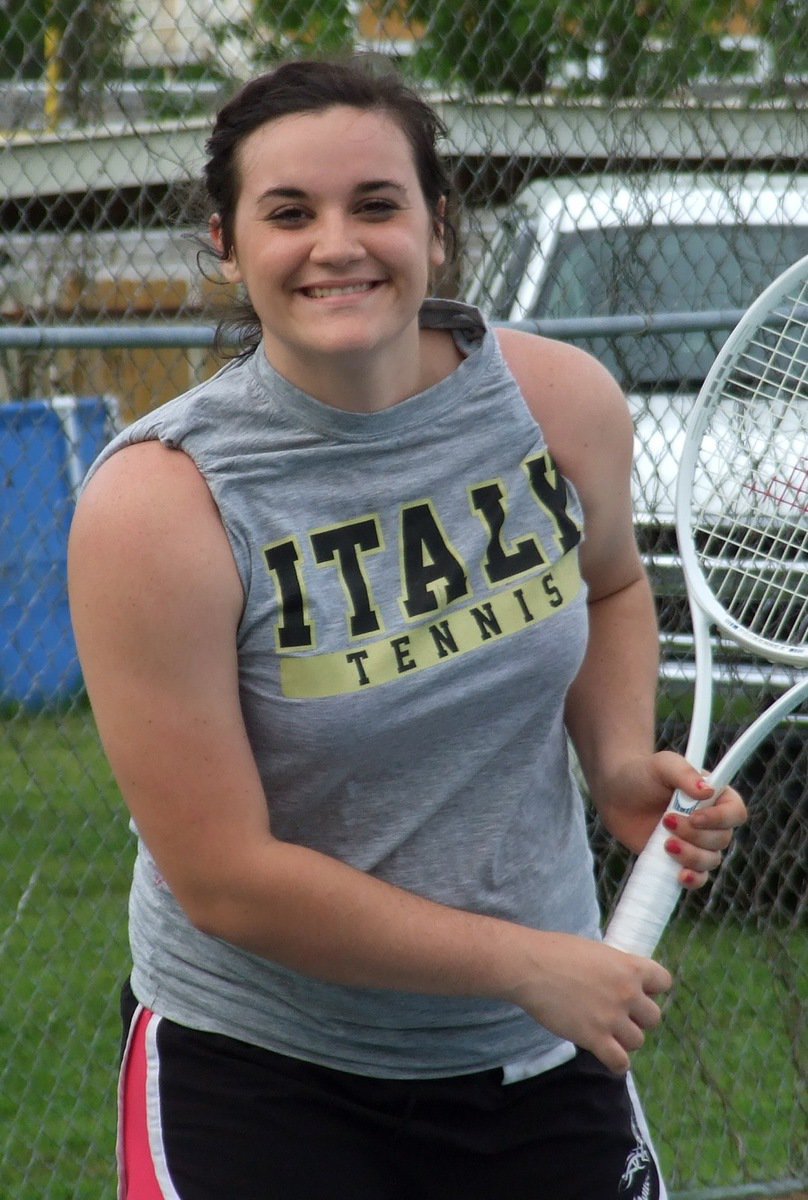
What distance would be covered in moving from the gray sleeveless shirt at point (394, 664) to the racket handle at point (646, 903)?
0.11 metres

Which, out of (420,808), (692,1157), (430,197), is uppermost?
(430,197)

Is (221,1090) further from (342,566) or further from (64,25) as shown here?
(64,25)

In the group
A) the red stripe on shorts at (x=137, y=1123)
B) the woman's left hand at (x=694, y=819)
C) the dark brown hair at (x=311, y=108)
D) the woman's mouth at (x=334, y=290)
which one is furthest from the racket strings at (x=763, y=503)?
the red stripe on shorts at (x=137, y=1123)

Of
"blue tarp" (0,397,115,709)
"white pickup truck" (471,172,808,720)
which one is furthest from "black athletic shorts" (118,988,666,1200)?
"blue tarp" (0,397,115,709)

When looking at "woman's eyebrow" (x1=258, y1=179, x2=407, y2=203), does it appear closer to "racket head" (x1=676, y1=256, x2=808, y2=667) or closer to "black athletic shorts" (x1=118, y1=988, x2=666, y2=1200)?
"racket head" (x1=676, y1=256, x2=808, y2=667)

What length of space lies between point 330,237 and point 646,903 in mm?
829

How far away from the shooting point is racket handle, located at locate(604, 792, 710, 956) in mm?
1894

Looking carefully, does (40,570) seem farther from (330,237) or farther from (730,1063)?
(330,237)

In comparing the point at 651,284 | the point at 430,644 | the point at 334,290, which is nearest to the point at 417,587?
the point at 430,644

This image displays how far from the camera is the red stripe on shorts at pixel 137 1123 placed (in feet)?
6.24

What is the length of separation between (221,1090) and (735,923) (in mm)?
2918

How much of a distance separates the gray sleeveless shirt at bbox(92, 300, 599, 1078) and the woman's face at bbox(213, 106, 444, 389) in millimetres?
84

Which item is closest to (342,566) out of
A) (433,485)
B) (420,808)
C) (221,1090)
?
(433,485)

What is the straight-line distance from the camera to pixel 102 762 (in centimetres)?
568
